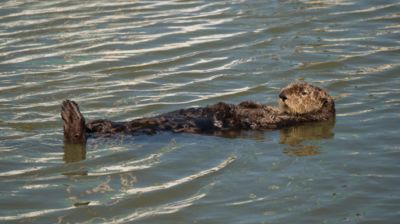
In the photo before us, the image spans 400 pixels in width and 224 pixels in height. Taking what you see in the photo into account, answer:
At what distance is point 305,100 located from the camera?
9.23 meters

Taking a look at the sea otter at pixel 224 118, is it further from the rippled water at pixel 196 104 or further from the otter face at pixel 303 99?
the rippled water at pixel 196 104

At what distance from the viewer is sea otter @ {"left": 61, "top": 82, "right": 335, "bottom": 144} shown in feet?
27.0

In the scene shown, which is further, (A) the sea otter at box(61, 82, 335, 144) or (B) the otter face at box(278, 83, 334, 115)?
(B) the otter face at box(278, 83, 334, 115)

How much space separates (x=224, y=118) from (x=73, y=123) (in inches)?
62.0

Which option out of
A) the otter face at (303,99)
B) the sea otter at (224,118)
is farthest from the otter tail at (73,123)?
the otter face at (303,99)

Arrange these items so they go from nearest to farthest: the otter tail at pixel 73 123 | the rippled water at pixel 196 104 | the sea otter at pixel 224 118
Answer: the rippled water at pixel 196 104 → the otter tail at pixel 73 123 → the sea otter at pixel 224 118

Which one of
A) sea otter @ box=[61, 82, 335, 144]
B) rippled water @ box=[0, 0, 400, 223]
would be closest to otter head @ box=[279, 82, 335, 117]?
sea otter @ box=[61, 82, 335, 144]

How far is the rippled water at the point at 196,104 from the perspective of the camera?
703 centimetres

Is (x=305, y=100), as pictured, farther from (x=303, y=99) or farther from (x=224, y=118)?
(x=224, y=118)

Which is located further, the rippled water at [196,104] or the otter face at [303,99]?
the otter face at [303,99]

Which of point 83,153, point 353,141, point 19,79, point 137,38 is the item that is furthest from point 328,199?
point 137,38

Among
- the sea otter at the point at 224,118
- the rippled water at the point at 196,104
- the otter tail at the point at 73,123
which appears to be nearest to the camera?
the rippled water at the point at 196,104

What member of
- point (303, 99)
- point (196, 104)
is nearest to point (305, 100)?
point (303, 99)

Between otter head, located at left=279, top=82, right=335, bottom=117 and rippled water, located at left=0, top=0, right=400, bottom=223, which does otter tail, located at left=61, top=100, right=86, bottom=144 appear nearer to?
rippled water, located at left=0, top=0, right=400, bottom=223
